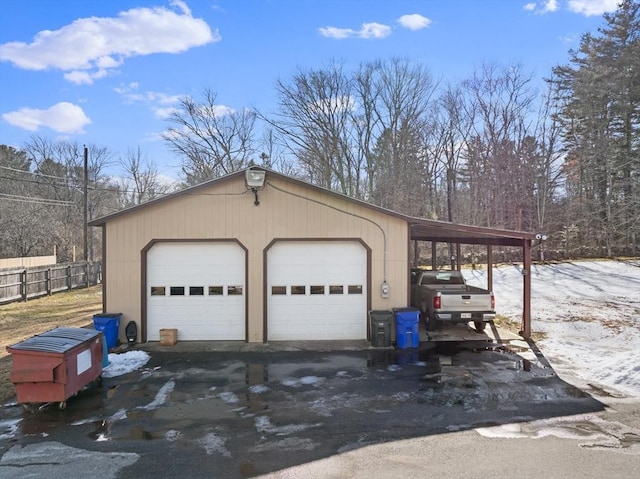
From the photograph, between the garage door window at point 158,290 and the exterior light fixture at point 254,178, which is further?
the garage door window at point 158,290

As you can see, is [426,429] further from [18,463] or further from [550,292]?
[550,292]

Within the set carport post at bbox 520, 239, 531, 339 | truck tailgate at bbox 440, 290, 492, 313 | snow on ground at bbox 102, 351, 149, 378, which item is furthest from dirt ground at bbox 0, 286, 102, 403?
carport post at bbox 520, 239, 531, 339

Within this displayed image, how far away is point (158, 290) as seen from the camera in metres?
10.6

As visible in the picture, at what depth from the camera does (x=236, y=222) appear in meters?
10.6

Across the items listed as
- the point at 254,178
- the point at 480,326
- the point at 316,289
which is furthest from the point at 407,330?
the point at 254,178

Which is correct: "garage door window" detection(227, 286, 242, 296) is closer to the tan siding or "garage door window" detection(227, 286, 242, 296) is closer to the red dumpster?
the tan siding

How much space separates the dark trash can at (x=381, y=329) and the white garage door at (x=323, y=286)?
2.06 ft

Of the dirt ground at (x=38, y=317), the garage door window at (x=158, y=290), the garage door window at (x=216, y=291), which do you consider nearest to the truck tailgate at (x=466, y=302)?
the garage door window at (x=216, y=291)

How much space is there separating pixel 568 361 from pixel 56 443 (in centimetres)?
913

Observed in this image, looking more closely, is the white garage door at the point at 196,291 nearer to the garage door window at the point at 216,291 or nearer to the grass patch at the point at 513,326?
the garage door window at the point at 216,291

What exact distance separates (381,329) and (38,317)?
1193 cm

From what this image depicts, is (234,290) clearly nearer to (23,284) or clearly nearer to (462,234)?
(462,234)

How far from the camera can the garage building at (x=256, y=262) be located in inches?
413

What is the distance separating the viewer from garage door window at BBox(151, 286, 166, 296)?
1059 cm
